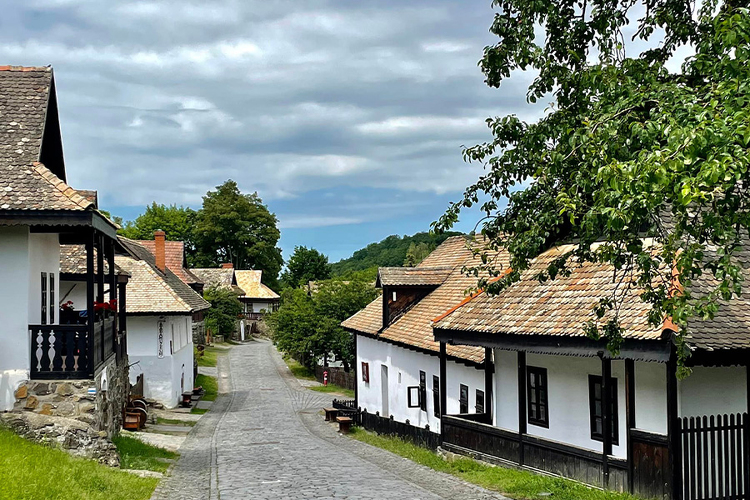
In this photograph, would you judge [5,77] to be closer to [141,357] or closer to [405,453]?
[405,453]

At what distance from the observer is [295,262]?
296 ft

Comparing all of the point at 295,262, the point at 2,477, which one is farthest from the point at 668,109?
the point at 295,262

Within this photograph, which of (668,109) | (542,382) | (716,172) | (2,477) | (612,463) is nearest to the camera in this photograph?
(716,172)

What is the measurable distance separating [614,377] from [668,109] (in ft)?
20.7

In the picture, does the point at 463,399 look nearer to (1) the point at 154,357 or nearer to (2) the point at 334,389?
(1) the point at 154,357

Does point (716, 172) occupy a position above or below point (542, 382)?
above

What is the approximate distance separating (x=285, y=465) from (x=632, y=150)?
1079 cm

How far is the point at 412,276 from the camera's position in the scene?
2825 centimetres

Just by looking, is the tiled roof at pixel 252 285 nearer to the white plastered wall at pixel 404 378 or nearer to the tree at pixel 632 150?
the white plastered wall at pixel 404 378

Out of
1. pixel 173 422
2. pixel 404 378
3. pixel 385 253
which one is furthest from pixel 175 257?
pixel 385 253

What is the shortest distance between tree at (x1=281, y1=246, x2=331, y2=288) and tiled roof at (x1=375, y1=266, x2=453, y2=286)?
60.7 meters

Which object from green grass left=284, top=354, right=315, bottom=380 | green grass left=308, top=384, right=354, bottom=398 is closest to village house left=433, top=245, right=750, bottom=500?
green grass left=308, top=384, right=354, bottom=398

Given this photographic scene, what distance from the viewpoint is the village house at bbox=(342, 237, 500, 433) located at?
20984 millimetres

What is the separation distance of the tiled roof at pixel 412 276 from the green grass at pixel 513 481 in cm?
864
